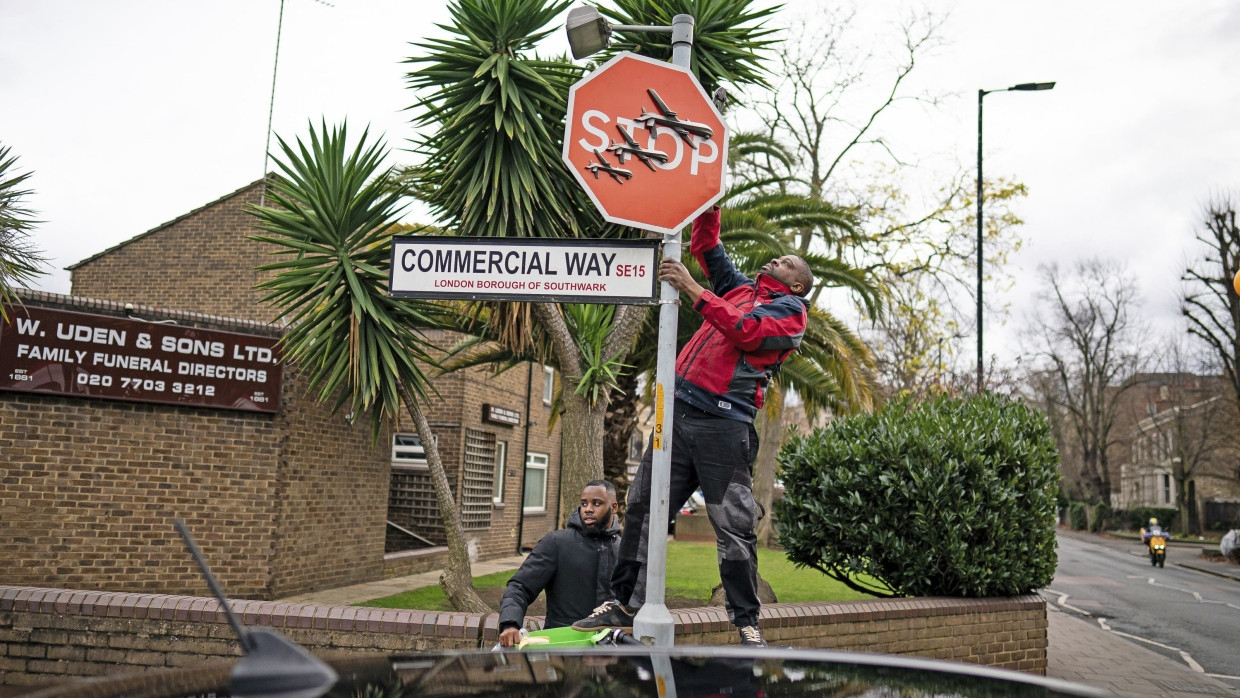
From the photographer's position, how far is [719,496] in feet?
13.7

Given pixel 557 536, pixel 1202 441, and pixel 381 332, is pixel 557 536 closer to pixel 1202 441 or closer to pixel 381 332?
pixel 381 332

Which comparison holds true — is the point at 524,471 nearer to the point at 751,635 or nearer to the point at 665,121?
the point at 751,635

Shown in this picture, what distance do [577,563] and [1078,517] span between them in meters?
61.7

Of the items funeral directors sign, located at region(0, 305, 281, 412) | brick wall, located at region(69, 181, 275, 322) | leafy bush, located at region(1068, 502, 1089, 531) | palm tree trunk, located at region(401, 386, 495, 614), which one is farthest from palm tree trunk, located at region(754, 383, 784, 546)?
leafy bush, located at region(1068, 502, 1089, 531)

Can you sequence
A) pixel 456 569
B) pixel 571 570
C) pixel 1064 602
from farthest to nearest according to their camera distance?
pixel 1064 602 → pixel 456 569 → pixel 571 570

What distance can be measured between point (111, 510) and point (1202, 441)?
157ft

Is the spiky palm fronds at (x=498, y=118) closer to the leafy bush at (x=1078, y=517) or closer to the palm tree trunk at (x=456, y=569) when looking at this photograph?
the palm tree trunk at (x=456, y=569)

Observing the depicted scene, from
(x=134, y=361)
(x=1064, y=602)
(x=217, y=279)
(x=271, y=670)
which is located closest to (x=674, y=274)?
(x=271, y=670)

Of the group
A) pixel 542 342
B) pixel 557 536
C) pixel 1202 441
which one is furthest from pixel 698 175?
pixel 1202 441

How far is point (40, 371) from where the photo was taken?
33.5ft

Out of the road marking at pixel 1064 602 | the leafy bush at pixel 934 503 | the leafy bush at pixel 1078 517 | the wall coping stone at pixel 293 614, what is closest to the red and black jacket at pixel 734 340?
the wall coping stone at pixel 293 614

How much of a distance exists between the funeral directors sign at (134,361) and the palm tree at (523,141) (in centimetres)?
352

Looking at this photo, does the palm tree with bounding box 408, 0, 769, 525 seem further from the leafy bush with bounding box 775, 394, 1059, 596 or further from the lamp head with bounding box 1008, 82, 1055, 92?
the lamp head with bounding box 1008, 82, 1055, 92

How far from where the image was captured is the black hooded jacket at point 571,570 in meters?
4.97
